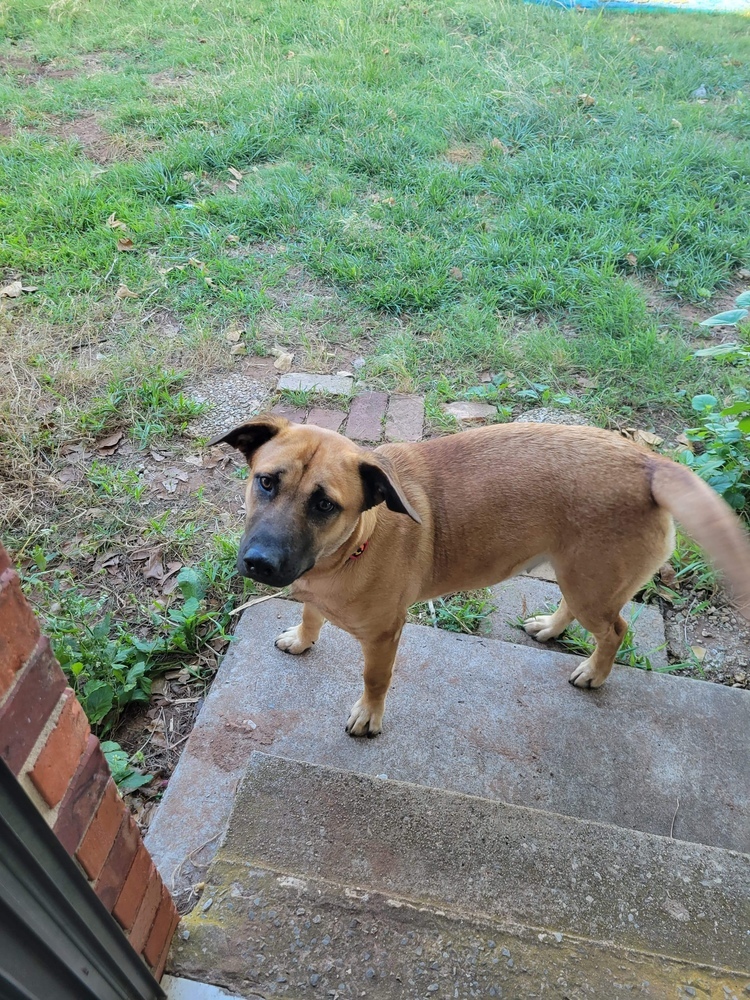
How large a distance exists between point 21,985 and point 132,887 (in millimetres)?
354

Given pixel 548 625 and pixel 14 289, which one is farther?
pixel 14 289

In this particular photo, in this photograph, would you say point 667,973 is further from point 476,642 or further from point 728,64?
point 728,64

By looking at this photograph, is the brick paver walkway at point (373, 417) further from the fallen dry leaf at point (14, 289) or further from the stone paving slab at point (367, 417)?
the fallen dry leaf at point (14, 289)

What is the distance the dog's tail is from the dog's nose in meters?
1.39

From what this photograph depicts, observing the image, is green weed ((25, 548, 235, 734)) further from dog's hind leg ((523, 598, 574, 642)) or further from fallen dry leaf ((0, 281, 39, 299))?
fallen dry leaf ((0, 281, 39, 299))

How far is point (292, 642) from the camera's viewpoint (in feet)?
9.13

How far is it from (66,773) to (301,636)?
1.68 metres

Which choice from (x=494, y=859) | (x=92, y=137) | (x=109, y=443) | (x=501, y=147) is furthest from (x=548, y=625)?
(x=92, y=137)

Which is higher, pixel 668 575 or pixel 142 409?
pixel 142 409

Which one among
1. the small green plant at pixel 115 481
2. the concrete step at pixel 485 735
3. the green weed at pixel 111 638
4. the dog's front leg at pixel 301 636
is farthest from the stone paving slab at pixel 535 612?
the small green plant at pixel 115 481

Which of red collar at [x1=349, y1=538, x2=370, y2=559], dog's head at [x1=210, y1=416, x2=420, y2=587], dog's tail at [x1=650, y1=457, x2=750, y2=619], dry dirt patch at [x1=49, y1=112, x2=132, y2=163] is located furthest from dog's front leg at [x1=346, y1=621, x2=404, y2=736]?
dry dirt patch at [x1=49, y1=112, x2=132, y2=163]

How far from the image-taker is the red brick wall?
996mm

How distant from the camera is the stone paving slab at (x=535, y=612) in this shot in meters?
3.02

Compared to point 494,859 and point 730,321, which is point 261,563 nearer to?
point 494,859
